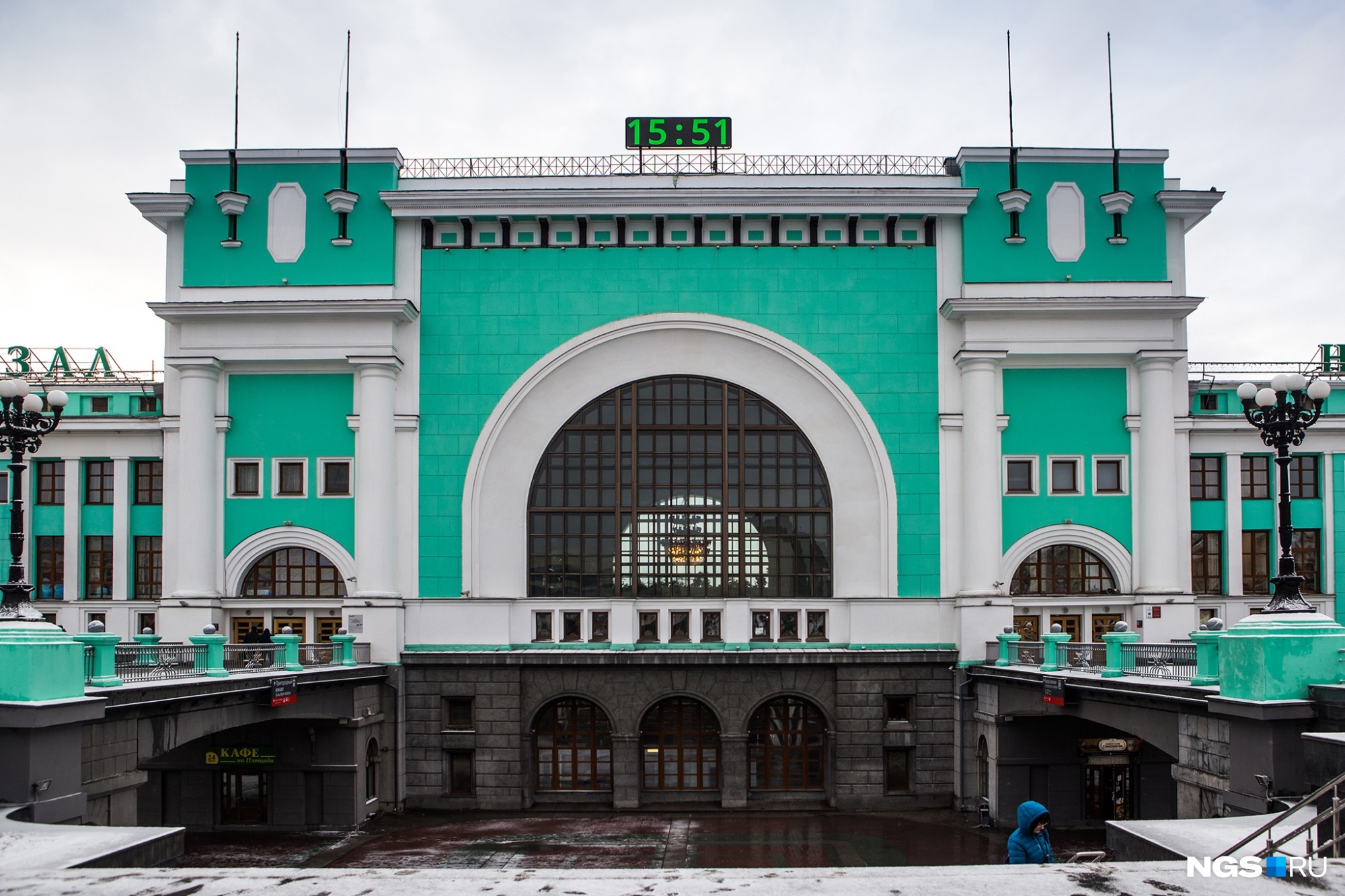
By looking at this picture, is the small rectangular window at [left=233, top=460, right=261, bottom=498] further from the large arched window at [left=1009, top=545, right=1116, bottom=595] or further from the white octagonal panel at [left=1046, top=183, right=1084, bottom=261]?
the white octagonal panel at [left=1046, top=183, right=1084, bottom=261]

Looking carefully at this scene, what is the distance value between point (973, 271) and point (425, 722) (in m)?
21.1

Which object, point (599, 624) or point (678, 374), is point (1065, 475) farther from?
point (599, 624)

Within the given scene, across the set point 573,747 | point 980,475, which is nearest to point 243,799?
point 573,747

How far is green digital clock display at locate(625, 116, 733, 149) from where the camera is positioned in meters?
37.8

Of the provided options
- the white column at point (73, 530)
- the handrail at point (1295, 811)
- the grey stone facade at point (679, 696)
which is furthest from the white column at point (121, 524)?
the handrail at point (1295, 811)

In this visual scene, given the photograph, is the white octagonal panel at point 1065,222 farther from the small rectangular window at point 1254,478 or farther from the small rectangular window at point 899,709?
the small rectangular window at point 899,709

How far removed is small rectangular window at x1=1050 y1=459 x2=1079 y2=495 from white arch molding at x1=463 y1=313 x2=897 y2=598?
4991 mm

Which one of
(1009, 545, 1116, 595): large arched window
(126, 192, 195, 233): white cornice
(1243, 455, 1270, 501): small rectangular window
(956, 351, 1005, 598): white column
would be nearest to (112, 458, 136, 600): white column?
(126, 192, 195, 233): white cornice

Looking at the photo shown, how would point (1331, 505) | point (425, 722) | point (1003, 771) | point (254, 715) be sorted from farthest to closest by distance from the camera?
point (1331, 505) → point (425, 722) → point (1003, 771) → point (254, 715)

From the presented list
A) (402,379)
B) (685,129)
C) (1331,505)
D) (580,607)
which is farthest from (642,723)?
(1331,505)

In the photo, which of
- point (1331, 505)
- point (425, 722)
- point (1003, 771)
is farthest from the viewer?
point (1331, 505)

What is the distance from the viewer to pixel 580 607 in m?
35.9

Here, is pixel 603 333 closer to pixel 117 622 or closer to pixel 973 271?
pixel 973 271

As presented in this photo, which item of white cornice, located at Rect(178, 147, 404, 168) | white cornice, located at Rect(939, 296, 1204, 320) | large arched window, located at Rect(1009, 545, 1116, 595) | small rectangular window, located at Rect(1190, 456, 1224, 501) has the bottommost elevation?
large arched window, located at Rect(1009, 545, 1116, 595)
